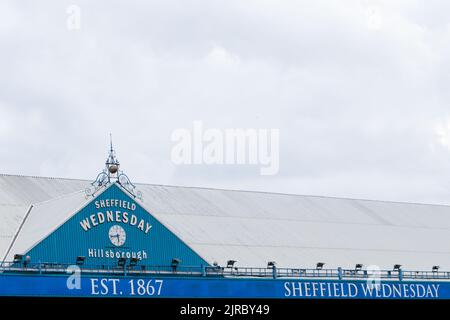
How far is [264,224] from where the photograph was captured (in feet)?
172

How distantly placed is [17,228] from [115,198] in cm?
546

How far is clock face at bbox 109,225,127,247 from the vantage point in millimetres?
38906

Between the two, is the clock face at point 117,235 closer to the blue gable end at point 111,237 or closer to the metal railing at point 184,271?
the blue gable end at point 111,237

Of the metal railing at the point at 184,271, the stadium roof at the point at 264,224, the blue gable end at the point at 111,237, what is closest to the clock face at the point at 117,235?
the blue gable end at the point at 111,237

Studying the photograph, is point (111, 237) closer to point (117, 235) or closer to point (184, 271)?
point (117, 235)

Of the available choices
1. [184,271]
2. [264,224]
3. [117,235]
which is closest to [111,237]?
[117,235]

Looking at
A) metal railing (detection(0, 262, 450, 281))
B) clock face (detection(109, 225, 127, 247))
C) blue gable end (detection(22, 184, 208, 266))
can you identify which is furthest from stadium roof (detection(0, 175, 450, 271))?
clock face (detection(109, 225, 127, 247))

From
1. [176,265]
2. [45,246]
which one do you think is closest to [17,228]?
[45,246]

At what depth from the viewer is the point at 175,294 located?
36719 millimetres

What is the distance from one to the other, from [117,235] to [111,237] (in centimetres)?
29

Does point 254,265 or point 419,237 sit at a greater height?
point 419,237

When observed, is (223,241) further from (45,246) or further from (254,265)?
(45,246)

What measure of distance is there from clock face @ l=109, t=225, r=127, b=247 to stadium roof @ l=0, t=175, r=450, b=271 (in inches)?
68.1
